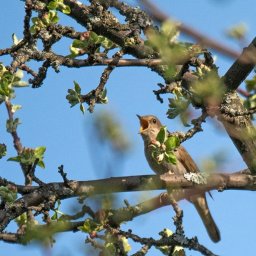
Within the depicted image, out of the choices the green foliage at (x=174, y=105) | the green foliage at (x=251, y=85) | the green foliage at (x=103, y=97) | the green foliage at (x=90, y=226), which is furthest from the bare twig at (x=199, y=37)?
the green foliage at (x=103, y=97)

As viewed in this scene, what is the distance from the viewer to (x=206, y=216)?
912cm

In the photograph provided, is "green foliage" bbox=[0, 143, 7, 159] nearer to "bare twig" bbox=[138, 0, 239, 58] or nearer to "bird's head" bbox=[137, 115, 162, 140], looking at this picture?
"bare twig" bbox=[138, 0, 239, 58]

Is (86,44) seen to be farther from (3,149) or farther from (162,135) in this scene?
(162,135)

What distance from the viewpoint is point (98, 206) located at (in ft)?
6.31

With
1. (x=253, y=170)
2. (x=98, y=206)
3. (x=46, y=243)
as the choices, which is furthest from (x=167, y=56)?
(x=253, y=170)

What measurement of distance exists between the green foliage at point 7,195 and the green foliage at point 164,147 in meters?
1.10

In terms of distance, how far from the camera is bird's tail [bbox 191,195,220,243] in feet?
28.8

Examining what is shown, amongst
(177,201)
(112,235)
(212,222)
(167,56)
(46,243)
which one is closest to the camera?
(167,56)

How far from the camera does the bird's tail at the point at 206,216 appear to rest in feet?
28.8

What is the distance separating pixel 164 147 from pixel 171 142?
75 millimetres

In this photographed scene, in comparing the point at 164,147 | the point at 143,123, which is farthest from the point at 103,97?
the point at 143,123

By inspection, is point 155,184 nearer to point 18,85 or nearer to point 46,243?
point 18,85

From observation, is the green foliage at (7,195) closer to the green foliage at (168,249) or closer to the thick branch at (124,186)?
the thick branch at (124,186)

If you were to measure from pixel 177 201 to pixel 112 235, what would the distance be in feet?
2.02
